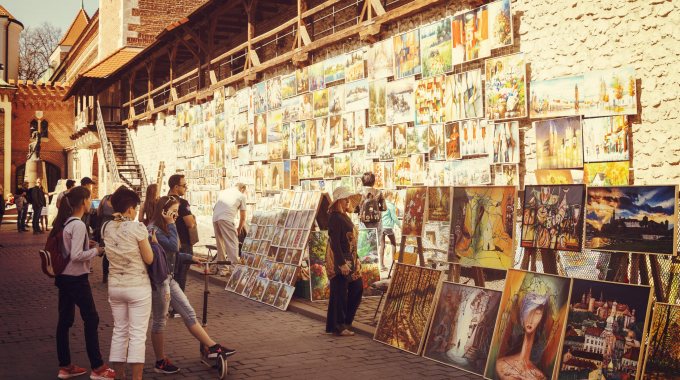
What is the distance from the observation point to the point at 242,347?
5914mm

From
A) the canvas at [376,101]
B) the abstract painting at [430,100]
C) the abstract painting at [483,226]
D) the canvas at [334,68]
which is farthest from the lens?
the canvas at [334,68]

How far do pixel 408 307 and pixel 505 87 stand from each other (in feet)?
13.1

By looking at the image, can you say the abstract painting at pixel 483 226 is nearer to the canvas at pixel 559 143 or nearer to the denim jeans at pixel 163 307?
the canvas at pixel 559 143

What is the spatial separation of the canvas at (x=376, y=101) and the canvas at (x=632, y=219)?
6.38 meters

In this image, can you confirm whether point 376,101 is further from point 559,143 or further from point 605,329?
point 605,329

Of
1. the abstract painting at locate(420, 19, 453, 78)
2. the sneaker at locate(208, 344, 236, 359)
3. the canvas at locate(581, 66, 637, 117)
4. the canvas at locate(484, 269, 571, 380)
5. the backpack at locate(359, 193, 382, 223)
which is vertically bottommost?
the sneaker at locate(208, 344, 236, 359)

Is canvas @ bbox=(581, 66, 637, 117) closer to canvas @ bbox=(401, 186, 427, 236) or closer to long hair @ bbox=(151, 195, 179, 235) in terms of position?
canvas @ bbox=(401, 186, 427, 236)

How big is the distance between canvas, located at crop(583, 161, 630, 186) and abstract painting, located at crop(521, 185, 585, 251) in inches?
89.6

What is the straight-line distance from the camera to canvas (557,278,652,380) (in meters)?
4.08

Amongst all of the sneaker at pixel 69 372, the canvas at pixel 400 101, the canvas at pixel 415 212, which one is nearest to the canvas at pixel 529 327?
the canvas at pixel 415 212

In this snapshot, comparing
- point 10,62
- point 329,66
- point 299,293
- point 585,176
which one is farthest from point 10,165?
point 585,176

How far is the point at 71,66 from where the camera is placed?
50.8 metres

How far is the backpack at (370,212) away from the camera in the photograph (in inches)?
372

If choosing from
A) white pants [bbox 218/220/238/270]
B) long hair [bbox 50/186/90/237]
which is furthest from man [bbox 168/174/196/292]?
white pants [bbox 218/220/238/270]
